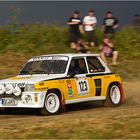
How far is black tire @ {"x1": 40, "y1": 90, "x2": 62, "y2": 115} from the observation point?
14.1 metres

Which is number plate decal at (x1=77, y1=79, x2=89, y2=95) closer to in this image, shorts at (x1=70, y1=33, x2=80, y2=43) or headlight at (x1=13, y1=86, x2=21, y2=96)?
headlight at (x1=13, y1=86, x2=21, y2=96)

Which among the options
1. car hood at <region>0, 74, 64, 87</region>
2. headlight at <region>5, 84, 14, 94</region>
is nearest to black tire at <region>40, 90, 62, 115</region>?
car hood at <region>0, 74, 64, 87</region>

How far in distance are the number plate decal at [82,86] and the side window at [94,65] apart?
1.94 ft

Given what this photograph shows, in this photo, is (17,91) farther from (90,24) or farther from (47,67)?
(90,24)

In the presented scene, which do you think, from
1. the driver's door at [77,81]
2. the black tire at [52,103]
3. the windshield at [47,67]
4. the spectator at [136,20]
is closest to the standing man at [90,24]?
the spectator at [136,20]

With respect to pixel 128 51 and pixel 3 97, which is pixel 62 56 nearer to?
pixel 3 97

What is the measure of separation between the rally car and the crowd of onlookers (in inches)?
233

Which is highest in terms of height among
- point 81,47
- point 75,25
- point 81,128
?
point 75,25

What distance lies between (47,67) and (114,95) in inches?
102

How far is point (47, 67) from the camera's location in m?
15.4

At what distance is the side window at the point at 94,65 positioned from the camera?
1612cm

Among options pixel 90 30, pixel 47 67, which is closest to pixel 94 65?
pixel 47 67

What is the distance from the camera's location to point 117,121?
38.3 feet

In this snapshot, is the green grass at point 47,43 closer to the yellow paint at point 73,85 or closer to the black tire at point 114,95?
the black tire at point 114,95
